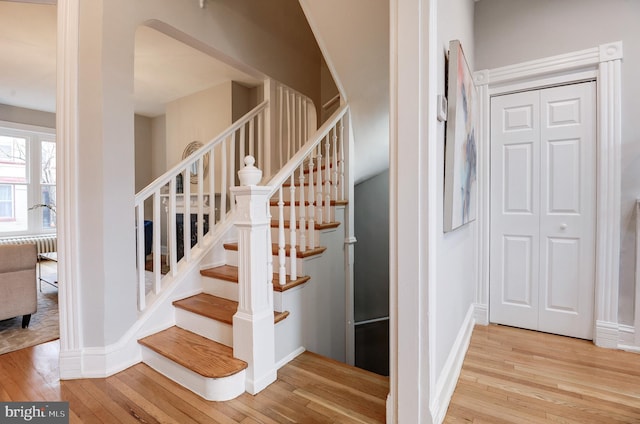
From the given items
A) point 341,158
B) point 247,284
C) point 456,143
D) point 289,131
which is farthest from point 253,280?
point 289,131

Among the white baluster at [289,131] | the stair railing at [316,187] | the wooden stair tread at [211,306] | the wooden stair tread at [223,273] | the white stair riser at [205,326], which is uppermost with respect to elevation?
the white baluster at [289,131]

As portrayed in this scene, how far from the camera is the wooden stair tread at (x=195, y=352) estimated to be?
1646mm

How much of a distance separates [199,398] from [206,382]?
0.34ft

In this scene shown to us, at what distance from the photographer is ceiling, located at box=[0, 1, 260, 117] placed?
2787mm

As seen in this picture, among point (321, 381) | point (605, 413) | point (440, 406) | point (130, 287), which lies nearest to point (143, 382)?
point (130, 287)

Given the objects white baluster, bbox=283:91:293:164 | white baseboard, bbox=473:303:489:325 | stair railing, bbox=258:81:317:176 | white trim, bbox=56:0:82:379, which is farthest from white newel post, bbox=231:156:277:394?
white baseboard, bbox=473:303:489:325

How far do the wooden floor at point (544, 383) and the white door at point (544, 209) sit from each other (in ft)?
0.81

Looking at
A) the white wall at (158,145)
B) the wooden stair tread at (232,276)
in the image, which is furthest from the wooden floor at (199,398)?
the white wall at (158,145)

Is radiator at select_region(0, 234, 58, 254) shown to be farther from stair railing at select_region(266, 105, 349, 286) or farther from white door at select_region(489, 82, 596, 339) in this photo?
white door at select_region(489, 82, 596, 339)

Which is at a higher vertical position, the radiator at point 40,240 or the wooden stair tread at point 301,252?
the wooden stair tread at point 301,252

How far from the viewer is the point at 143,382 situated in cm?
178

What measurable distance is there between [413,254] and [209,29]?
2.40 metres

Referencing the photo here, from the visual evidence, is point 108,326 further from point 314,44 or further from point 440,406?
point 314,44

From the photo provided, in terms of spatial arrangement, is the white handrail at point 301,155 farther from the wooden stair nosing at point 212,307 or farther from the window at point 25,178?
the window at point 25,178
